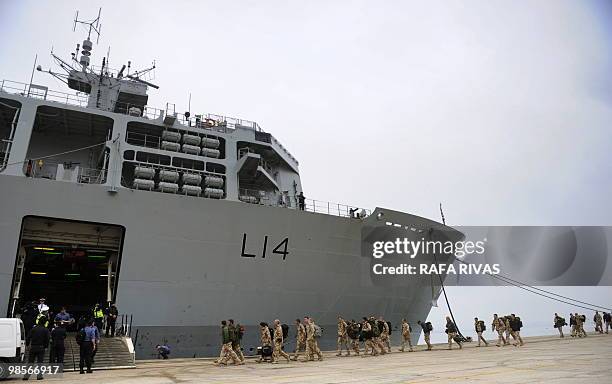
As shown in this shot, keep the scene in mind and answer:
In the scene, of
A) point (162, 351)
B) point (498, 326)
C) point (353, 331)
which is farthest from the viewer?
point (498, 326)

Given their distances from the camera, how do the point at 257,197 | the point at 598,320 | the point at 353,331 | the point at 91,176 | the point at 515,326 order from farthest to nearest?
the point at 598,320 → the point at 257,197 → the point at 91,176 → the point at 515,326 → the point at 353,331

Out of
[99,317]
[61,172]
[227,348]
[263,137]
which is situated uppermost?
[263,137]

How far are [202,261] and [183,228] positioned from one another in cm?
123

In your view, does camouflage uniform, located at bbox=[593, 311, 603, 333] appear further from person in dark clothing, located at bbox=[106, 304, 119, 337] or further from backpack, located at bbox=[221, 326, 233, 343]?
person in dark clothing, located at bbox=[106, 304, 119, 337]

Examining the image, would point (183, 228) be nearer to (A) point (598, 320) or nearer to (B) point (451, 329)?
(B) point (451, 329)

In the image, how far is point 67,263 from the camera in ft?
70.6

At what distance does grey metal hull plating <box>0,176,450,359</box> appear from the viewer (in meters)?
13.7

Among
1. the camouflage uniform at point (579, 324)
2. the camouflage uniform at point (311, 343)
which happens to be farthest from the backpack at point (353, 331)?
the camouflage uniform at point (579, 324)

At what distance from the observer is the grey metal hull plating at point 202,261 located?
13.7 m

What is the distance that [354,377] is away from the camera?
26.2 feet

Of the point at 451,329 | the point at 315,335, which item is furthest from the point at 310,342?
the point at 451,329

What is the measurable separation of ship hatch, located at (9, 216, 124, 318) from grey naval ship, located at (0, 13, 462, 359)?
0.08 m

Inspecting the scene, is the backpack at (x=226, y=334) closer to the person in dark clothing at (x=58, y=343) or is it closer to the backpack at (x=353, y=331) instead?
the person in dark clothing at (x=58, y=343)

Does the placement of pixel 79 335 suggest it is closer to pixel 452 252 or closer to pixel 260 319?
pixel 260 319
